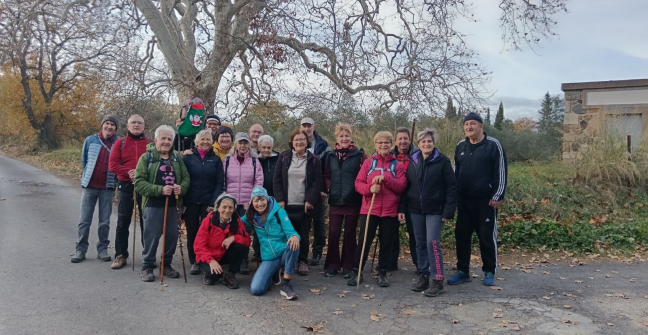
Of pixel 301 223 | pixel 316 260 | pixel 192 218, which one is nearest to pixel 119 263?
pixel 192 218

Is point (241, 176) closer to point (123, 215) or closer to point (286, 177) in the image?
point (286, 177)

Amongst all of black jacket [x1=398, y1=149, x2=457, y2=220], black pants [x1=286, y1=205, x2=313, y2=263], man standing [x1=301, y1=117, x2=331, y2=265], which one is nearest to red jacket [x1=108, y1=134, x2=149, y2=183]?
black pants [x1=286, y1=205, x2=313, y2=263]

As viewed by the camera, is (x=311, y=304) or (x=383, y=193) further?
(x=383, y=193)

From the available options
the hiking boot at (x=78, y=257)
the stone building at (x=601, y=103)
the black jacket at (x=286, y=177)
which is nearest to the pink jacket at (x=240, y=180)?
the black jacket at (x=286, y=177)

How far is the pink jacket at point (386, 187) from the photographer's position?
18.8ft

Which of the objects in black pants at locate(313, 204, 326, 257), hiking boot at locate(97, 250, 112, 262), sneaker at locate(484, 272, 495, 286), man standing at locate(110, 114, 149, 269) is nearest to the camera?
sneaker at locate(484, 272, 495, 286)

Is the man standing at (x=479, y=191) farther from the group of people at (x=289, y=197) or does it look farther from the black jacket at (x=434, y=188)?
the black jacket at (x=434, y=188)

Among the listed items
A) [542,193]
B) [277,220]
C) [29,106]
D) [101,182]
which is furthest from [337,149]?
[29,106]

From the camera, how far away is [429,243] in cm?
552

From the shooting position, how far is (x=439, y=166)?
18.2 feet

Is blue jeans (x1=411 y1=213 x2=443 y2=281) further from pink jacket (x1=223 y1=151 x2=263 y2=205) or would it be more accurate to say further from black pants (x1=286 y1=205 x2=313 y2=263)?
pink jacket (x1=223 y1=151 x2=263 y2=205)

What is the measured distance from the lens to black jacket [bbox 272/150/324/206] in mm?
6180

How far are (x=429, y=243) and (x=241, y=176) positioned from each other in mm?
2381

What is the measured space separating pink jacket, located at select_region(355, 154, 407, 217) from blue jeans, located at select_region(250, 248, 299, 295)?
1.11 meters
